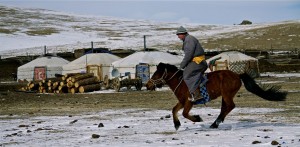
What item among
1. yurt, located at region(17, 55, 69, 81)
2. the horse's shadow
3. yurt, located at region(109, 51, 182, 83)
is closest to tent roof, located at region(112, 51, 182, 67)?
yurt, located at region(109, 51, 182, 83)

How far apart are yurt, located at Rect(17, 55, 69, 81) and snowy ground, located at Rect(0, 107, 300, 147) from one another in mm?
34699

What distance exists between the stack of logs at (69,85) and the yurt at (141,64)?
5002 millimetres

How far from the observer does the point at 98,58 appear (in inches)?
1746

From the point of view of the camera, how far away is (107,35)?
114 meters

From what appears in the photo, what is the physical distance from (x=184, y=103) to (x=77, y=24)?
4941 inches

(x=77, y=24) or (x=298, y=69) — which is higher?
(x=77, y=24)

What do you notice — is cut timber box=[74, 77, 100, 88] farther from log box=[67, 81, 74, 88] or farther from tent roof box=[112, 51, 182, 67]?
tent roof box=[112, 51, 182, 67]

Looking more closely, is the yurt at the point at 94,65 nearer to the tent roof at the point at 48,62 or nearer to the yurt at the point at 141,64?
the yurt at the point at 141,64

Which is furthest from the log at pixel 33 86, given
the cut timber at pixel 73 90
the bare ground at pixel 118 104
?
the bare ground at pixel 118 104

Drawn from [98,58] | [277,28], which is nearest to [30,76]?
[98,58]

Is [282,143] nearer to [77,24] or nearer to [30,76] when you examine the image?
[30,76]

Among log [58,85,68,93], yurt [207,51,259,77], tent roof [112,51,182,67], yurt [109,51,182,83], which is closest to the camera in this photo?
log [58,85,68,93]

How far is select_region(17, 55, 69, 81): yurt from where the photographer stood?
48.7 m

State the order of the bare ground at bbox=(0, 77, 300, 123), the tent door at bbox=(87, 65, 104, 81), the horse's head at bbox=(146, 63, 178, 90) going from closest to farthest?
the horse's head at bbox=(146, 63, 178, 90) < the bare ground at bbox=(0, 77, 300, 123) < the tent door at bbox=(87, 65, 104, 81)
